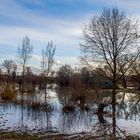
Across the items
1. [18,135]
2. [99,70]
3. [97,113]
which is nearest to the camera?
[18,135]

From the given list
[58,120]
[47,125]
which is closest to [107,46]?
[58,120]

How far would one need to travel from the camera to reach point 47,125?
746 inches

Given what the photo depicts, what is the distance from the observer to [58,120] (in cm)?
2106

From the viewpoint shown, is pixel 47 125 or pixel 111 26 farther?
pixel 111 26

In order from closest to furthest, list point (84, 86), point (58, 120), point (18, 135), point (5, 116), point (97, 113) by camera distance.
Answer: point (18, 135) → point (58, 120) → point (5, 116) → point (97, 113) → point (84, 86)

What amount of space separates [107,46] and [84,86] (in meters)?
4.59

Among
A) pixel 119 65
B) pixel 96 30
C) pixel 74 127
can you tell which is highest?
pixel 96 30

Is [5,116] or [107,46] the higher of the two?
[107,46]

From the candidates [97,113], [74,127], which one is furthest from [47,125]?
[97,113]

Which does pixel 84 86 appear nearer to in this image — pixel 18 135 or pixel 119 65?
pixel 119 65

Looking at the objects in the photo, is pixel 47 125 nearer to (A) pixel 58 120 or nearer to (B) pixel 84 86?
(A) pixel 58 120

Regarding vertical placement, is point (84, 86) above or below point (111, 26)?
below

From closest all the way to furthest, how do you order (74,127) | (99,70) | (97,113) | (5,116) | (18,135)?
1. (18,135)
2. (74,127)
3. (5,116)
4. (97,113)
5. (99,70)

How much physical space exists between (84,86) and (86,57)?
3279 millimetres
